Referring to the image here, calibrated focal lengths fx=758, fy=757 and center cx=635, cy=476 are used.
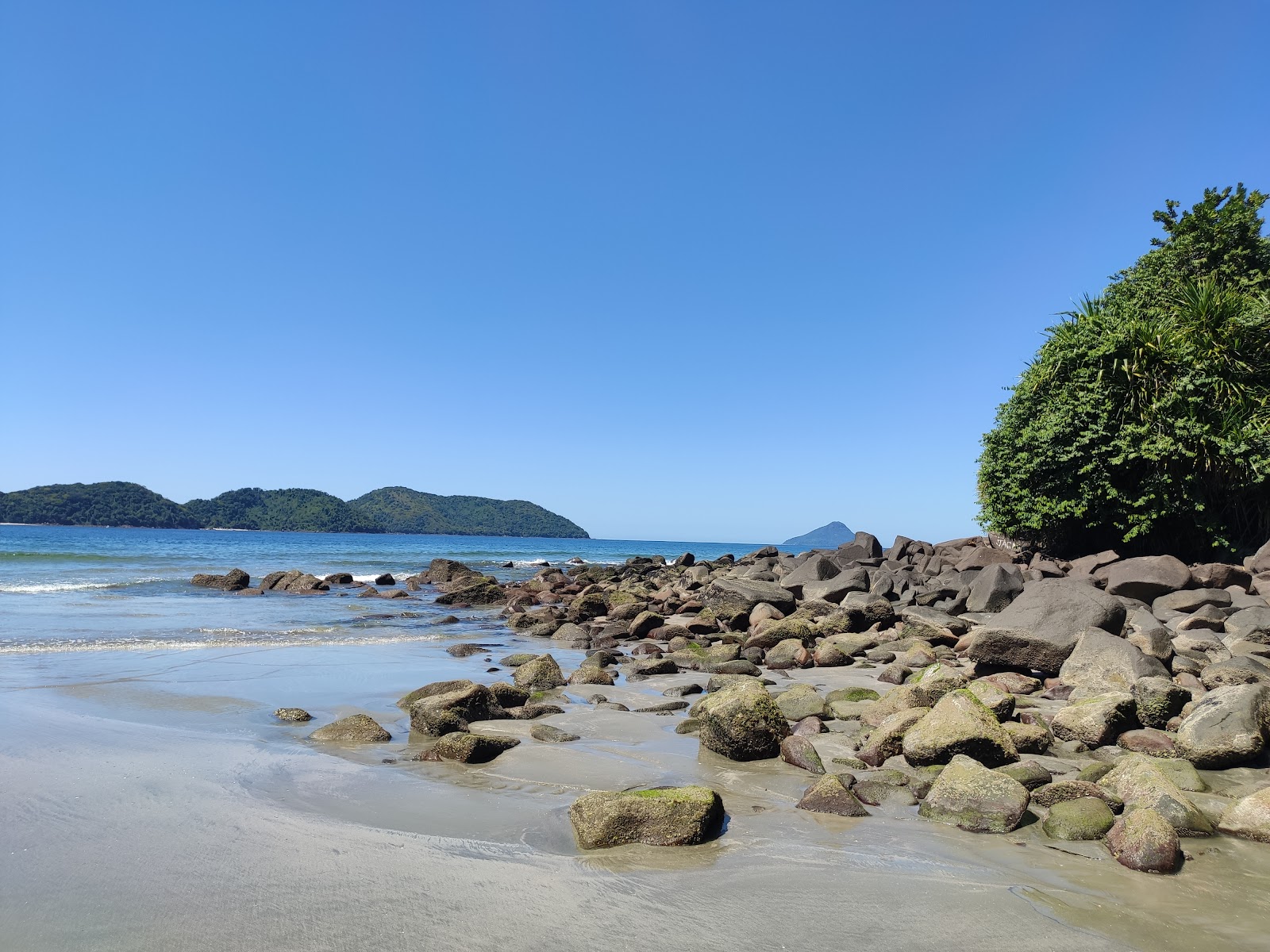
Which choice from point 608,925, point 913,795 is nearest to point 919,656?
point 913,795

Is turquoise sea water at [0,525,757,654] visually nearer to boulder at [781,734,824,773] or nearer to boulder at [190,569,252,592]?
boulder at [190,569,252,592]

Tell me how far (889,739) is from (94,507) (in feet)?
419

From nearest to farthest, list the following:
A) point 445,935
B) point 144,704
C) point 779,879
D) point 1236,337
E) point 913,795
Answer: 1. point 445,935
2. point 779,879
3. point 913,795
4. point 144,704
5. point 1236,337

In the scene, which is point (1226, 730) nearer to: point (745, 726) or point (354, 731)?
point (745, 726)

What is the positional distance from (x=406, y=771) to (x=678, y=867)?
Result: 2.57m

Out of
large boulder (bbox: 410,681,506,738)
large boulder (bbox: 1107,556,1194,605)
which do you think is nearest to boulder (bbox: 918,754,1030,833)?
large boulder (bbox: 410,681,506,738)

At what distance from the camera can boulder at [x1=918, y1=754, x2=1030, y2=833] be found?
436 centimetres

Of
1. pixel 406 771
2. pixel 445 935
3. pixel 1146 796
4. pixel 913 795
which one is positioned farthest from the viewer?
pixel 406 771

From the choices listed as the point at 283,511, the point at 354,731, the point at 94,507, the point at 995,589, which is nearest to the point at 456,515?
the point at 283,511

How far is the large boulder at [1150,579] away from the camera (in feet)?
40.4

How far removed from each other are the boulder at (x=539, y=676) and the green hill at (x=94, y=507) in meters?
122

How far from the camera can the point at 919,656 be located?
9.62 meters

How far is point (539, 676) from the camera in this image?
9180 mm

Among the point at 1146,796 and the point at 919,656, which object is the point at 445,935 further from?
the point at 919,656
